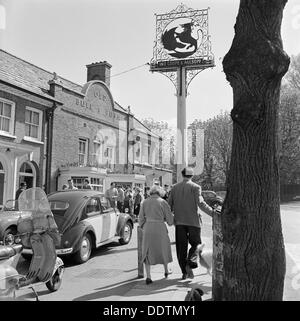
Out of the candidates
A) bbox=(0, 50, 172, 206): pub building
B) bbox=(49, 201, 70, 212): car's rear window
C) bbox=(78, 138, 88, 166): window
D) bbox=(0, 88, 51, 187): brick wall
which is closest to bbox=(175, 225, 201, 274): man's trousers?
bbox=(49, 201, 70, 212): car's rear window

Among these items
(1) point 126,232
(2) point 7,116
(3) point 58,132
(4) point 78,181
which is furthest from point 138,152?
(1) point 126,232

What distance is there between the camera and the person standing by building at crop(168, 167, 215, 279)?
643cm

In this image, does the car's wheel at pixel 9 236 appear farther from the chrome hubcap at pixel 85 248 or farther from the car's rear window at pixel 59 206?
the chrome hubcap at pixel 85 248

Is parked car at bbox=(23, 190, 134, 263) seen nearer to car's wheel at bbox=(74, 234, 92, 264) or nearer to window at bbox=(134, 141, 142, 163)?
car's wheel at bbox=(74, 234, 92, 264)

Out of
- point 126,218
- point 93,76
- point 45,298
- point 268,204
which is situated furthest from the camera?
point 93,76

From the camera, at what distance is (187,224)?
6.46 metres

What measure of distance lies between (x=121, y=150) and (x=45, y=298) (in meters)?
20.8

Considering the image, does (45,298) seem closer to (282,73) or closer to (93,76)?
(282,73)

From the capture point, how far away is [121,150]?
1032 inches

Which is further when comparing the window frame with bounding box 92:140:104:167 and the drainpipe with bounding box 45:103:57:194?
the window frame with bounding box 92:140:104:167

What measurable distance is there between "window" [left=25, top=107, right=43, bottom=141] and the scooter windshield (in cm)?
1246
